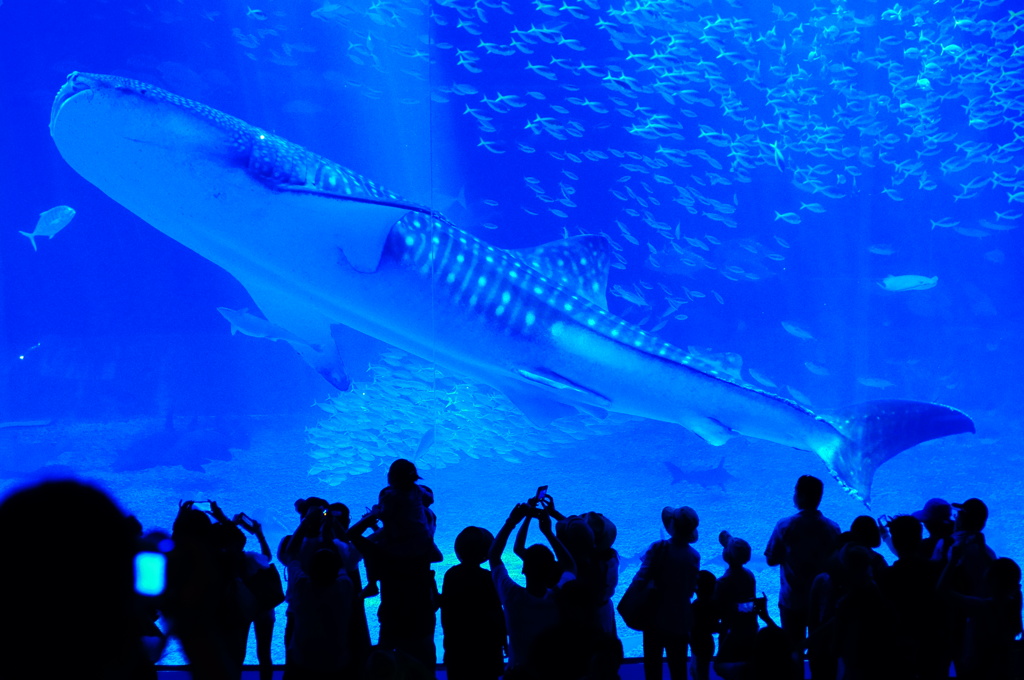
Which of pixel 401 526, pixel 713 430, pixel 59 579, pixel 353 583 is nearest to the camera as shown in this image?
pixel 59 579

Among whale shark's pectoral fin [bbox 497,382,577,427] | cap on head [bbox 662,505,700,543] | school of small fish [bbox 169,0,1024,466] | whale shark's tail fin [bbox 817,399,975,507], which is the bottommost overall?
cap on head [bbox 662,505,700,543]

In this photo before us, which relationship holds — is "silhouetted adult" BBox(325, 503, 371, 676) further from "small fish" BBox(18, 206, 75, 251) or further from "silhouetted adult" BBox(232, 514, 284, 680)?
"small fish" BBox(18, 206, 75, 251)

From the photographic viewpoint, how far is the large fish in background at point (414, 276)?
399cm

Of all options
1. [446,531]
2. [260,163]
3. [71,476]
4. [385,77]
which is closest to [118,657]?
[71,476]

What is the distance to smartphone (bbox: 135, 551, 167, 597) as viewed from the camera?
75 centimetres

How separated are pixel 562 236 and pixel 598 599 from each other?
1372cm

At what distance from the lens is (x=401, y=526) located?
2703 mm

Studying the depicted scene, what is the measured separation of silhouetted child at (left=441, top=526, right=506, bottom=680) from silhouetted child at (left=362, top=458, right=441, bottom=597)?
336 mm

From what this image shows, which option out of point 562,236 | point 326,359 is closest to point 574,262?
point 326,359

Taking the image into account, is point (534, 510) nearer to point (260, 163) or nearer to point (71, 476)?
point (71, 476)

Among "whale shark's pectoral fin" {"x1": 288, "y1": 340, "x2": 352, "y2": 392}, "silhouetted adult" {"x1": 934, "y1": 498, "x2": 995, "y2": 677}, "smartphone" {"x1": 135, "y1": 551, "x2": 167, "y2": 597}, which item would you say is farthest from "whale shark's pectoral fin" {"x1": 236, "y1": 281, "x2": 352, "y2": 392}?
"smartphone" {"x1": 135, "y1": 551, "x2": 167, "y2": 597}

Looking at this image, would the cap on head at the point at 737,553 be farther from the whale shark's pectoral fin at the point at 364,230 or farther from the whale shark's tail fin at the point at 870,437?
the whale shark's pectoral fin at the point at 364,230

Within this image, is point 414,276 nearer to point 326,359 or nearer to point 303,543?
point 326,359

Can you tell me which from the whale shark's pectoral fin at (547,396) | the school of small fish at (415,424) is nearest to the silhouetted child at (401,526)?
the whale shark's pectoral fin at (547,396)
